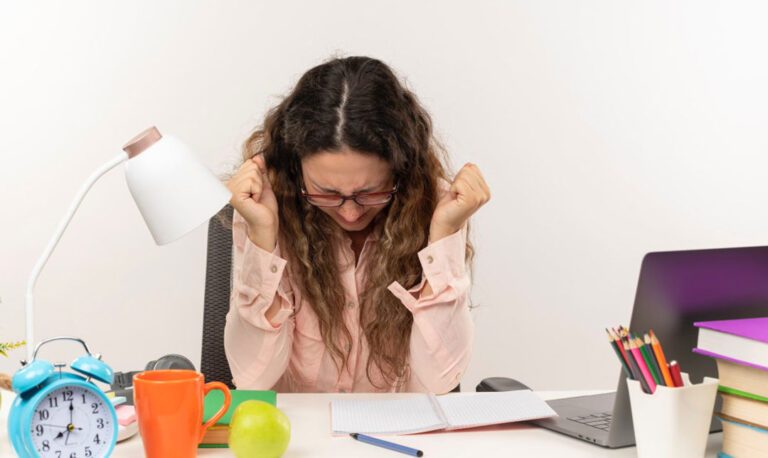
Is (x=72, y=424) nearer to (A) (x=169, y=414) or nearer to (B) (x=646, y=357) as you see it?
(A) (x=169, y=414)

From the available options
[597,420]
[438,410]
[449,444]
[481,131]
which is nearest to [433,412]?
[438,410]

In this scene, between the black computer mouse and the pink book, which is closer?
the pink book

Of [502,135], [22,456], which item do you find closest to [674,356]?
[22,456]

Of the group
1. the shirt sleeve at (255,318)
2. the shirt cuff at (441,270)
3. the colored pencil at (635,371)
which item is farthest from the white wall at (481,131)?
the colored pencil at (635,371)

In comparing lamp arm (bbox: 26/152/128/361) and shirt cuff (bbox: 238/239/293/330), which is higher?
lamp arm (bbox: 26/152/128/361)

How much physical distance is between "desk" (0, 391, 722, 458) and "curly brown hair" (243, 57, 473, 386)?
52 cm

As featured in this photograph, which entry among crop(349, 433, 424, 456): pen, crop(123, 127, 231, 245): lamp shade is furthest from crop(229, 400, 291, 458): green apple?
crop(123, 127, 231, 245): lamp shade

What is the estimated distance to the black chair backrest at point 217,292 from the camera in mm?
1605

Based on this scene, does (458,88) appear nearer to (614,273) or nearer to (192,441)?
(614,273)

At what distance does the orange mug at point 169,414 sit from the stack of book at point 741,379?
23.9 inches

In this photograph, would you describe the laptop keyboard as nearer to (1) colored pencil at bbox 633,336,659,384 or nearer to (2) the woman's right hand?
(1) colored pencil at bbox 633,336,659,384

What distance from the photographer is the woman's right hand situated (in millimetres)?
1433

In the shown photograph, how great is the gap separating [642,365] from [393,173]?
749 mm

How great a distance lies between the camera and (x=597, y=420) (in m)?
1.10
